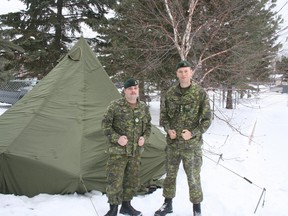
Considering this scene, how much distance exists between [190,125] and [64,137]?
1.99 m

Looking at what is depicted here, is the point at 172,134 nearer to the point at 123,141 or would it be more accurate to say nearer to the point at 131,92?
the point at 123,141

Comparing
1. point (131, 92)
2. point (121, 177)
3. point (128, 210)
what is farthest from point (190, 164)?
point (131, 92)

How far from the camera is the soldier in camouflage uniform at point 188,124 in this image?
3504 mm

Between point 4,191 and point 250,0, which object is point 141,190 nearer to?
point 4,191

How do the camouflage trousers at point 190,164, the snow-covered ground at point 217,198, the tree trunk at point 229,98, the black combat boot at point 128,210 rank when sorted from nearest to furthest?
the camouflage trousers at point 190,164, the black combat boot at point 128,210, the snow-covered ground at point 217,198, the tree trunk at point 229,98

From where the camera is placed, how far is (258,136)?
36.5 feet

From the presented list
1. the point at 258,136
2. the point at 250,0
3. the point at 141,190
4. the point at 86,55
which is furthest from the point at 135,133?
the point at 258,136

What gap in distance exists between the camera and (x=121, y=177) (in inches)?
140

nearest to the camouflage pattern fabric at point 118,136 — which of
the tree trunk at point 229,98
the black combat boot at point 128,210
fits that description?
the black combat boot at point 128,210

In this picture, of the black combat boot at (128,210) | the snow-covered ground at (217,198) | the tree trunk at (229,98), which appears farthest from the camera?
the tree trunk at (229,98)

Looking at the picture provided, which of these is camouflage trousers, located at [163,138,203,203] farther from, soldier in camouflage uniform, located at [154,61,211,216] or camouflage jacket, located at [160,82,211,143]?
camouflage jacket, located at [160,82,211,143]

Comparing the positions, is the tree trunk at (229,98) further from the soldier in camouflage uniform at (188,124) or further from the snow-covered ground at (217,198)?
the soldier in camouflage uniform at (188,124)

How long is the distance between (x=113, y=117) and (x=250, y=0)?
5.65 meters

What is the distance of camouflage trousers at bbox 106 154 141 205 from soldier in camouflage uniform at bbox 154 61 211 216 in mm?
425
